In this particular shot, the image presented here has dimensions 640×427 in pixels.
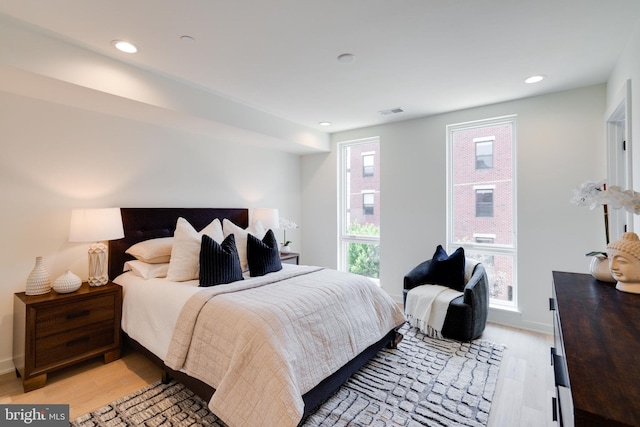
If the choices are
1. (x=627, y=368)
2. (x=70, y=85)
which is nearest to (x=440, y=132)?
(x=627, y=368)

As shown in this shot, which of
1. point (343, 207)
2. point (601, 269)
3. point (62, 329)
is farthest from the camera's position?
point (343, 207)

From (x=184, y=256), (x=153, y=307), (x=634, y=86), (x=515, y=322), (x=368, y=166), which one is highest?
(x=634, y=86)

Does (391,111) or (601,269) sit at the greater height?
(391,111)

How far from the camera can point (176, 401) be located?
209 centimetres

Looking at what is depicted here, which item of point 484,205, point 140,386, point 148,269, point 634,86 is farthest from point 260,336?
point 484,205

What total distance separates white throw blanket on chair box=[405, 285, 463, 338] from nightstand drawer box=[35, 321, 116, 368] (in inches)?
114

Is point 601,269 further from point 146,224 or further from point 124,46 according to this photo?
point 146,224

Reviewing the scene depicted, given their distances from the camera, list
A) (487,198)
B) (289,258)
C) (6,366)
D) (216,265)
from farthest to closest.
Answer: (289,258)
(487,198)
(216,265)
(6,366)

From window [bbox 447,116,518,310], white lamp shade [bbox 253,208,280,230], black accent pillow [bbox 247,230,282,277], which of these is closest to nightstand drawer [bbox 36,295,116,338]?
black accent pillow [bbox 247,230,282,277]

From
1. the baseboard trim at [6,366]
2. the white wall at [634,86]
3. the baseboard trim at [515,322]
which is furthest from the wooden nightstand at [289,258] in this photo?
the white wall at [634,86]

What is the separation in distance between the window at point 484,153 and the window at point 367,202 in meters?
1.52

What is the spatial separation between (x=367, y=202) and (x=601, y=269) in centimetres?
314

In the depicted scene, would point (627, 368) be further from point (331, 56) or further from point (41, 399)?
point (41, 399)

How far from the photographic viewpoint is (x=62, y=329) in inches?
92.0
